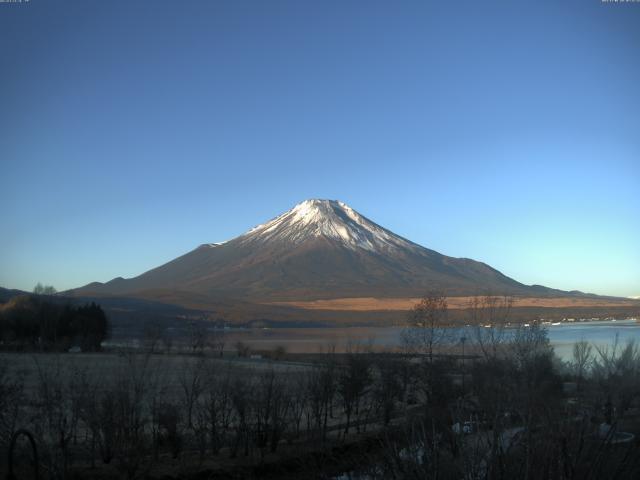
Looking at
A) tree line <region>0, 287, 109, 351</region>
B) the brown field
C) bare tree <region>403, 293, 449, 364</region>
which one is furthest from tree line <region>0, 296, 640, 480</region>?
the brown field

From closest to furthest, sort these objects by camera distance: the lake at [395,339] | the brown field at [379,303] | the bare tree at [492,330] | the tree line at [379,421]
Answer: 1. the tree line at [379,421]
2. the bare tree at [492,330]
3. the lake at [395,339]
4. the brown field at [379,303]

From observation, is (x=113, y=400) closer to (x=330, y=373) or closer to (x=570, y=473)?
(x=330, y=373)

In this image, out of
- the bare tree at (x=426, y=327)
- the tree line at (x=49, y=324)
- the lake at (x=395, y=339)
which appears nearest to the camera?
the bare tree at (x=426, y=327)

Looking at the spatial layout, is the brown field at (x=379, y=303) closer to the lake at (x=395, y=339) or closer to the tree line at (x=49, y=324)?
the lake at (x=395, y=339)

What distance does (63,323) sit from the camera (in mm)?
61031

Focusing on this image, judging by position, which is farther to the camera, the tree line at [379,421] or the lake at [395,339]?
the lake at [395,339]

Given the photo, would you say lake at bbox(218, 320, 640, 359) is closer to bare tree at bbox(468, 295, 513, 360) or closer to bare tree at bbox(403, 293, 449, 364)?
bare tree at bbox(403, 293, 449, 364)

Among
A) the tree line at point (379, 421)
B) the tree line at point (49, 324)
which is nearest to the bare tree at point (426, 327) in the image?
the tree line at point (379, 421)

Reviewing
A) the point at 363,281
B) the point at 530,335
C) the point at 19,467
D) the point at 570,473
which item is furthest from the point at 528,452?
the point at 363,281

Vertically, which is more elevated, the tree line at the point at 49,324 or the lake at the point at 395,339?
the tree line at the point at 49,324

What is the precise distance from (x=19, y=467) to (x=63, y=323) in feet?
175

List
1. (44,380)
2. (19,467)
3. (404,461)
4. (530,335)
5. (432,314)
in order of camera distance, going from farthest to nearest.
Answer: (432,314), (530,335), (44,380), (19,467), (404,461)

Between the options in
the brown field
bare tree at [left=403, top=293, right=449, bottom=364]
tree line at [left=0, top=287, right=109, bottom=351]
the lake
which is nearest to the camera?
bare tree at [left=403, top=293, right=449, bottom=364]

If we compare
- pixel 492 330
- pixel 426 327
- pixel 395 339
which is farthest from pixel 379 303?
pixel 492 330
